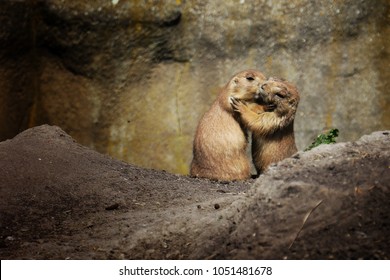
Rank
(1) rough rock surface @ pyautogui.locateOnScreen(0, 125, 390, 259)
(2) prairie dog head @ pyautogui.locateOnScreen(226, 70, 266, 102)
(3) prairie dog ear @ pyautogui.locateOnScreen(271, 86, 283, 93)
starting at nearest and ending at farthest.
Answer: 1. (1) rough rock surface @ pyautogui.locateOnScreen(0, 125, 390, 259)
2. (3) prairie dog ear @ pyautogui.locateOnScreen(271, 86, 283, 93)
3. (2) prairie dog head @ pyautogui.locateOnScreen(226, 70, 266, 102)

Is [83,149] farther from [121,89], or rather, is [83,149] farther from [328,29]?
[328,29]

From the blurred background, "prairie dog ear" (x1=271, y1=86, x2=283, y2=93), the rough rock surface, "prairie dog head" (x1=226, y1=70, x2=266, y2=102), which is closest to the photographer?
the rough rock surface

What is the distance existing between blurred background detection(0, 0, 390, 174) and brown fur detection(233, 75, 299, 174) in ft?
4.44

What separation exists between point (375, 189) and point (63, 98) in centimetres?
594

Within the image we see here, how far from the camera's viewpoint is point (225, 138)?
9000mm

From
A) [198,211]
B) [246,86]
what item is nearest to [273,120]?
[246,86]

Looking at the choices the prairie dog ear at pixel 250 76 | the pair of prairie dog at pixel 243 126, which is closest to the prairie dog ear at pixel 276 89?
the pair of prairie dog at pixel 243 126

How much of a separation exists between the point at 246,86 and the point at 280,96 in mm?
436

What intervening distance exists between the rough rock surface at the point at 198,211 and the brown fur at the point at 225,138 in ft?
3.50

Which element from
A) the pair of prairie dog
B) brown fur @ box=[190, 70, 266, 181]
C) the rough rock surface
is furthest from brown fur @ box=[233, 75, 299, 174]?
the rough rock surface

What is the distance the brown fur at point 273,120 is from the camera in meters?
8.93

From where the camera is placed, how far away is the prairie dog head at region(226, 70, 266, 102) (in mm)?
9094

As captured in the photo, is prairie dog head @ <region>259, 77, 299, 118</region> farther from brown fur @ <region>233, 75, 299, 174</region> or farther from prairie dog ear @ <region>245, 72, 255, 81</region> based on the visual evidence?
prairie dog ear @ <region>245, 72, 255, 81</region>

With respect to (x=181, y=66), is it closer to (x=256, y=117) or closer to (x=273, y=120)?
(x=256, y=117)
